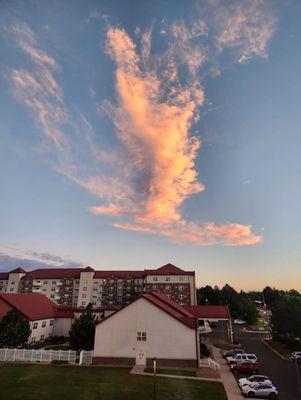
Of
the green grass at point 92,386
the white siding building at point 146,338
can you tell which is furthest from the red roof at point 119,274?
the green grass at point 92,386

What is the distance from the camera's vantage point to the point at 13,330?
4541cm

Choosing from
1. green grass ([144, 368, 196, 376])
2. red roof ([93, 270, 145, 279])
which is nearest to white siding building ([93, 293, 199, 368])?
green grass ([144, 368, 196, 376])

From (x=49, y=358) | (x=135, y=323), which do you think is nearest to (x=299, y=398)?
(x=135, y=323)

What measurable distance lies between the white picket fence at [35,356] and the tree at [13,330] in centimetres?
257

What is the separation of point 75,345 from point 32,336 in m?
12.1

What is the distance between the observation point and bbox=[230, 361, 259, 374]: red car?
39.1 metres

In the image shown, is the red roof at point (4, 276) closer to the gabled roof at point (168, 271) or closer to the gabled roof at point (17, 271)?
the gabled roof at point (17, 271)

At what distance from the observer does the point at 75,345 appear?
47000 millimetres

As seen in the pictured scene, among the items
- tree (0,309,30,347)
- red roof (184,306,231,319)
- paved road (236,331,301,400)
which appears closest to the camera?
paved road (236,331,301,400)

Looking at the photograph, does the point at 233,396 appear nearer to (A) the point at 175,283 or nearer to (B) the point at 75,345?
(B) the point at 75,345

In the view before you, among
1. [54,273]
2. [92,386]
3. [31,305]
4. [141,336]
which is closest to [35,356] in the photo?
[141,336]

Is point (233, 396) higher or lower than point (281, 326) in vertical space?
lower

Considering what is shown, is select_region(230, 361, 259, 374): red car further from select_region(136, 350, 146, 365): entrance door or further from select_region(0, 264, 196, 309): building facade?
select_region(0, 264, 196, 309): building facade

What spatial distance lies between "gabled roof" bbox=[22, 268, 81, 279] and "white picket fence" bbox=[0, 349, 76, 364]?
7542 centimetres
